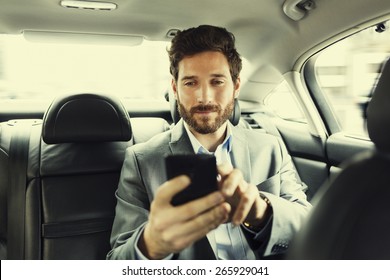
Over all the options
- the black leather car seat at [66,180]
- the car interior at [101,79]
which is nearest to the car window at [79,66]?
the car interior at [101,79]

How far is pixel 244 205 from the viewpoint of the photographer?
2.69 ft

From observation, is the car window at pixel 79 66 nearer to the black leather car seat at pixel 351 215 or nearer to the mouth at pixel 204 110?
the mouth at pixel 204 110

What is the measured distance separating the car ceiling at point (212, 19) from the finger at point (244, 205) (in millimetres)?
679

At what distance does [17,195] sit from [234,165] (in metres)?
0.70

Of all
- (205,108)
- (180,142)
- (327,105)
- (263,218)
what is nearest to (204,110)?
(205,108)

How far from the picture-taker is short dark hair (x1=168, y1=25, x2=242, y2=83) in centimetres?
108

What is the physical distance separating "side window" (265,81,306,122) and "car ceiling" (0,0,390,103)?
10.9 inches

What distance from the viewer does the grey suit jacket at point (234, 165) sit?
92 centimetres

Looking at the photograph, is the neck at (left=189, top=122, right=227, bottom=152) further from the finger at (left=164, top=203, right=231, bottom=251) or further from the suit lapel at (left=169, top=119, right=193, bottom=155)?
the finger at (left=164, top=203, right=231, bottom=251)

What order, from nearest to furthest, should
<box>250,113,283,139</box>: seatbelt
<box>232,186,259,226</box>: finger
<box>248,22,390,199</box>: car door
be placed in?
<box>232,186,259,226</box>: finger < <box>248,22,390,199</box>: car door < <box>250,113,283,139</box>: seatbelt

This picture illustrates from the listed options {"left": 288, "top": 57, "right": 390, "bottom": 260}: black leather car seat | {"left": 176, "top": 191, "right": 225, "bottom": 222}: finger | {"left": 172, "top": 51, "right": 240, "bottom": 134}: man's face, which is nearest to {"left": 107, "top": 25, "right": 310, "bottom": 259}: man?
{"left": 172, "top": 51, "right": 240, "bottom": 134}: man's face

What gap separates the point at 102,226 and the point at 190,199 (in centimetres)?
63

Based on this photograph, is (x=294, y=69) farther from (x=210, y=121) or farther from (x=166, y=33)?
(x=210, y=121)
